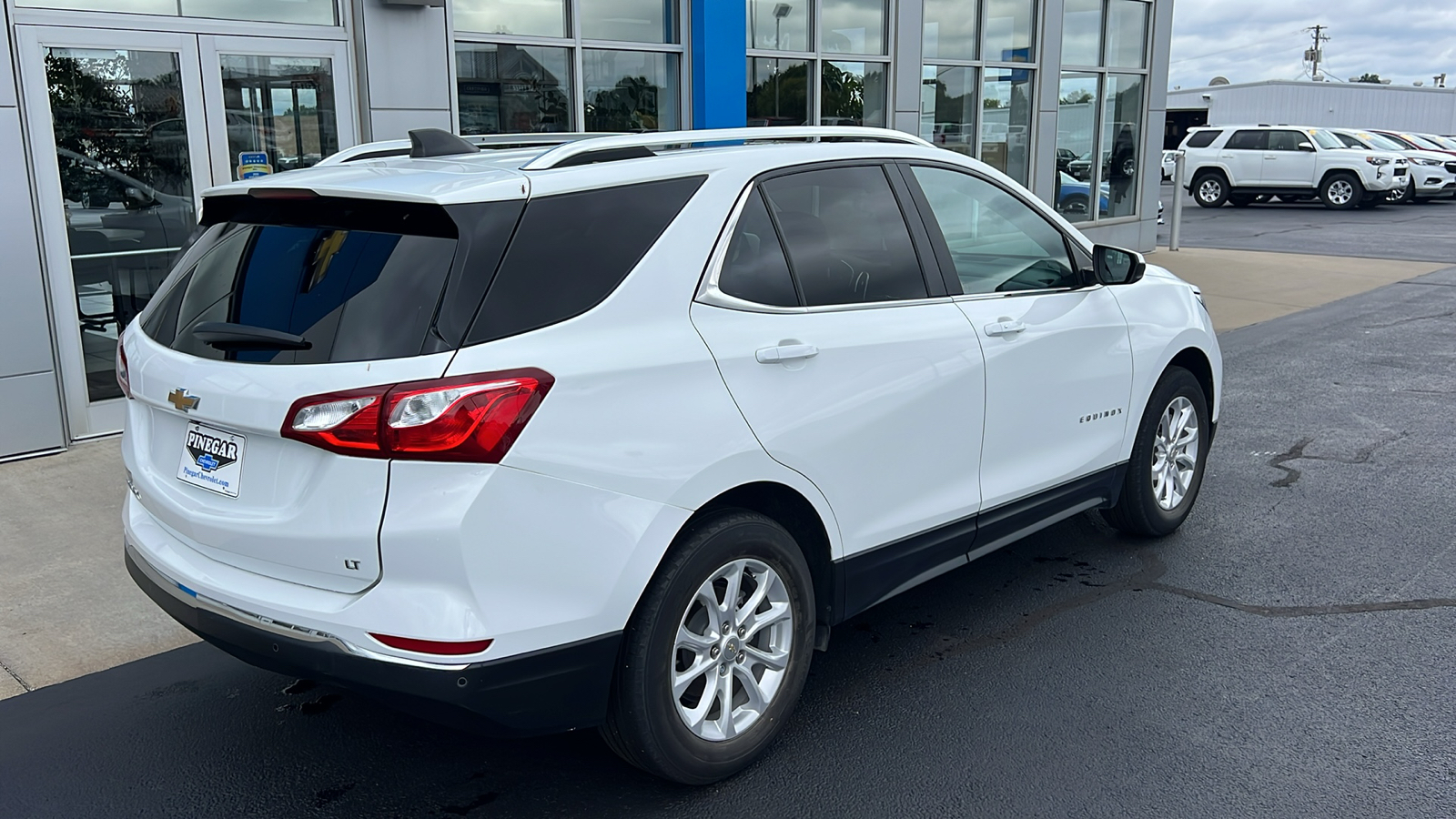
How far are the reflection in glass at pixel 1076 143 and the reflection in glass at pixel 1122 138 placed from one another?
35 centimetres

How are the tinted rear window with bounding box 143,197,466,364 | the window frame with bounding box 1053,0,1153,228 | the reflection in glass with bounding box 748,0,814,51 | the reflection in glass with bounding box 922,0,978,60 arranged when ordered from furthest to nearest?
the window frame with bounding box 1053,0,1153,228, the reflection in glass with bounding box 922,0,978,60, the reflection in glass with bounding box 748,0,814,51, the tinted rear window with bounding box 143,197,466,364

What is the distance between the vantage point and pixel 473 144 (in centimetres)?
418

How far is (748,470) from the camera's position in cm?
326

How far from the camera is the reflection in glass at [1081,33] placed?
15688 mm

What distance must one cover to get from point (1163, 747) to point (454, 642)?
2.15m

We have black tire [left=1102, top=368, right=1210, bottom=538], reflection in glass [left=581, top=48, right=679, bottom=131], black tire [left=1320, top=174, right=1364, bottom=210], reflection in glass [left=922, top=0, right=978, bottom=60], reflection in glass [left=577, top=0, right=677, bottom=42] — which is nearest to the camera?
black tire [left=1102, top=368, right=1210, bottom=538]

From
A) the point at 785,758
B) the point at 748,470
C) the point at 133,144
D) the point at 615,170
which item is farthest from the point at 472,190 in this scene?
the point at 133,144

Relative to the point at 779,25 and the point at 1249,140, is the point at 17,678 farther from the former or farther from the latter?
the point at 1249,140

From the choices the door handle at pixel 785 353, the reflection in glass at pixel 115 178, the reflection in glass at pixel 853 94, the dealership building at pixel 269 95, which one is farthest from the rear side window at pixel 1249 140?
the door handle at pixel 785 353

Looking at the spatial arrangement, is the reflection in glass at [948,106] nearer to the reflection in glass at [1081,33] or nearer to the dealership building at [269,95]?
the dealership building at [269,95]

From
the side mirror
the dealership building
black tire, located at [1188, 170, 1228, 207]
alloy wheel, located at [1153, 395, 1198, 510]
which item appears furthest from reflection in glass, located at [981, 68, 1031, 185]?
black tire, located at [1188, 170, 1228, 207]

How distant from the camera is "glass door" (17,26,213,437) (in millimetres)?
7023

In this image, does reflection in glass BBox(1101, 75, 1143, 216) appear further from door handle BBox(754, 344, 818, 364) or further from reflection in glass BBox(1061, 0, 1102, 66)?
door handle BBox(754, 344, 818, 364)

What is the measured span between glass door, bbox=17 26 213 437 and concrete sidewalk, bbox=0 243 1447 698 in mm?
699
